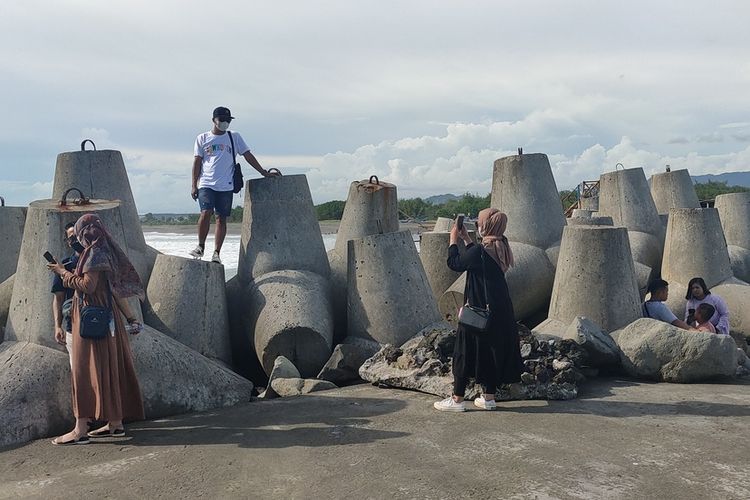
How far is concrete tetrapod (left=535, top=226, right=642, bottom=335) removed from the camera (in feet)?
20.9

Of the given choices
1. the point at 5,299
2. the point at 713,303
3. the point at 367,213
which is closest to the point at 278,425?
the point at 5,299

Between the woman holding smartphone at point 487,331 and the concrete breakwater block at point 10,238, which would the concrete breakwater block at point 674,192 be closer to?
the woman holding smartphone at point 487,331

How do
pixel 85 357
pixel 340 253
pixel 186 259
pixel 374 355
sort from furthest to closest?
pixel 340 253 < pixel 186 259 < pixel 374 355 < pixel 85 357

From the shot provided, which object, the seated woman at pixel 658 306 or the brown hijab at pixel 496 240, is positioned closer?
the brown hijab at pixel 496 240

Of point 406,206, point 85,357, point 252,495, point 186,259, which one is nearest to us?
point 252,495

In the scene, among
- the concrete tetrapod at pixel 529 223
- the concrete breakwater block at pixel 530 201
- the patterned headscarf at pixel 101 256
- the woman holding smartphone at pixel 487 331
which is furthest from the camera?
the concrete breakwater block at pixel 530 201

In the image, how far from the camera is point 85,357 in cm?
418

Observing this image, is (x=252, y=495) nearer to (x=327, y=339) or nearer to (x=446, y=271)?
(x=327, y=339)

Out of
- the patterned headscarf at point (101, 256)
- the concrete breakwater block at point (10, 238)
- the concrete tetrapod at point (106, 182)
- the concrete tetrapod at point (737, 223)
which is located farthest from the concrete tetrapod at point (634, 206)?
the concrete breakwater block at point (10, 238)

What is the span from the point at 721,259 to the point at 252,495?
6691mm

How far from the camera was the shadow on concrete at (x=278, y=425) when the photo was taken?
416 centimetres

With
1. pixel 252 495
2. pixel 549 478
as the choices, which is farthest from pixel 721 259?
pixel 252 495

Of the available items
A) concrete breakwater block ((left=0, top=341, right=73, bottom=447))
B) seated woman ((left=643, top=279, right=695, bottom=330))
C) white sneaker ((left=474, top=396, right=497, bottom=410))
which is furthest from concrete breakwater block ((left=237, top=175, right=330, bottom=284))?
seated woman ((left=643, top=279, right=695, bottom=330))

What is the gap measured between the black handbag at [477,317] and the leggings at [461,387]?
1.12 feet
